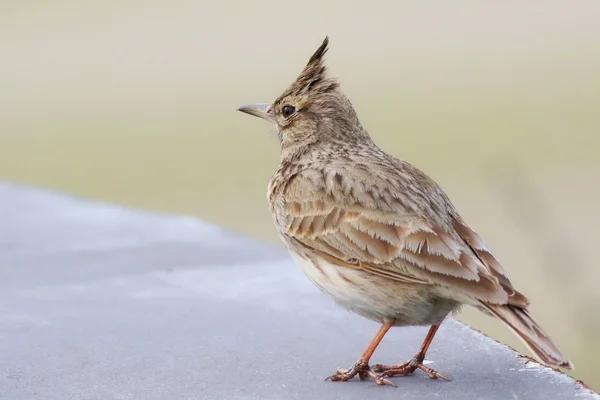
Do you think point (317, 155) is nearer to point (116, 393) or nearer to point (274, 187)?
point (274, 187)

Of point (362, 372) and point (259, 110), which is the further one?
point (259, 110)

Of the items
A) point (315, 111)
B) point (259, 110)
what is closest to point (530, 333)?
point (315, 111)

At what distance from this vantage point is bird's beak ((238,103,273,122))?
6.53 meters

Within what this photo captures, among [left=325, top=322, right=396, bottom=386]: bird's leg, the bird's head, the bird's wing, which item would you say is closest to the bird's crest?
the bird's head

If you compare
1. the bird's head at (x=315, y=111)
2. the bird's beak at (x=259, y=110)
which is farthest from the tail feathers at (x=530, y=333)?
the bird's beak at (x=259, y=110)

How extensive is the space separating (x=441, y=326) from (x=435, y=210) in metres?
0.56

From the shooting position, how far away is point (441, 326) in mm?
5371

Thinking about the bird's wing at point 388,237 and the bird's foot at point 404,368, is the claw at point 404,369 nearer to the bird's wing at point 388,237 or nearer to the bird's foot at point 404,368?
the bird's foot at point 404,368

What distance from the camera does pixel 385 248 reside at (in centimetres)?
494

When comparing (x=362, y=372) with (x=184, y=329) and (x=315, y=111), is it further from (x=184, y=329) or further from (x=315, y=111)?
(x=315, y=111)

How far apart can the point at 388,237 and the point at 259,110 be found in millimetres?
1802

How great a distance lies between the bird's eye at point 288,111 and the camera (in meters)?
6.36

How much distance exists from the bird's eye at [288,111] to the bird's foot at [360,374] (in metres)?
1.95

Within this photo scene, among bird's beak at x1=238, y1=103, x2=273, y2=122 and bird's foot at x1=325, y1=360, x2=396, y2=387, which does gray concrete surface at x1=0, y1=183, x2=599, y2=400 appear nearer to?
bird's foot at x1=325, y1=360, x2=396, y2=387
